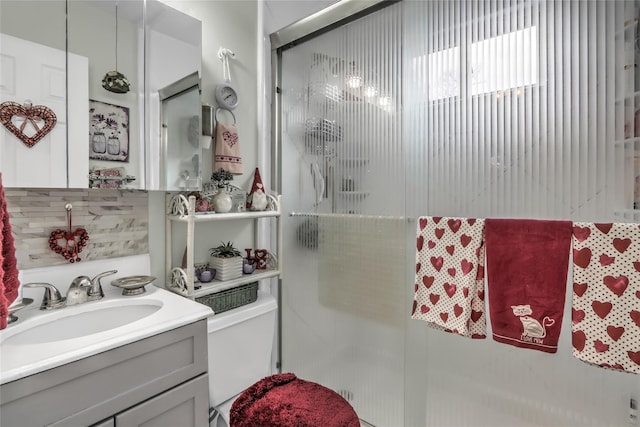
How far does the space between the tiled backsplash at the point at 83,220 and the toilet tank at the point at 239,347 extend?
53 cm

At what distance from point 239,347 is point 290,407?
0.48m

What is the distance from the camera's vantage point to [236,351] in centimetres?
160

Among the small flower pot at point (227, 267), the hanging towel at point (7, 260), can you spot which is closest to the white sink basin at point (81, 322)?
the hanging towel at point (7, 260)

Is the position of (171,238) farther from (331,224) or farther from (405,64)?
(405,64)

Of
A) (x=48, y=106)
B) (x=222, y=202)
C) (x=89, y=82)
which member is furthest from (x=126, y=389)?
(x=89, y=82)

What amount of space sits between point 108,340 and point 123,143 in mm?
812

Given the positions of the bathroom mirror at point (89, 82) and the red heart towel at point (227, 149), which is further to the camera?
the red heart towel at point (227, 149)

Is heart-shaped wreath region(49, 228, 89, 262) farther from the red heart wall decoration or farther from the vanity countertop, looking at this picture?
the red heart wall decoration

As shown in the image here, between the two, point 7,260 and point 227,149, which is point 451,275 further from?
point 7,260

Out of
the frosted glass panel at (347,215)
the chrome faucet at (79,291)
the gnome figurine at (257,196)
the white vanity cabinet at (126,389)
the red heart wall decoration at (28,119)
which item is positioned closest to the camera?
the white vanity cabinet at (126,389)

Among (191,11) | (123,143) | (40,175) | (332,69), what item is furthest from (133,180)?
(332,69)

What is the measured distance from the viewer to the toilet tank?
4.95 feet

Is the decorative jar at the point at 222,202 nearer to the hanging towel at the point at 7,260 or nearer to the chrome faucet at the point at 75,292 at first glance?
the chrome faucet at the point at 75,292

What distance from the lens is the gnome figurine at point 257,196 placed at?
187cm
